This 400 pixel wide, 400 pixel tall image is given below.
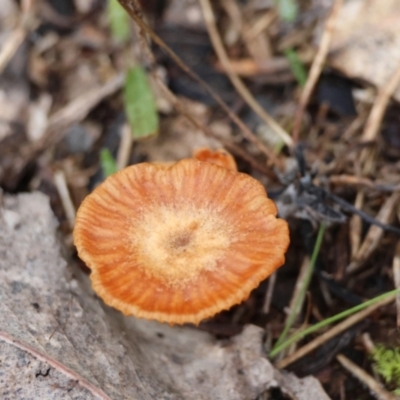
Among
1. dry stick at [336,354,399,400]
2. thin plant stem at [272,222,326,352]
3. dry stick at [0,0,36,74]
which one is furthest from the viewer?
dry stick at [0,0,36,74]

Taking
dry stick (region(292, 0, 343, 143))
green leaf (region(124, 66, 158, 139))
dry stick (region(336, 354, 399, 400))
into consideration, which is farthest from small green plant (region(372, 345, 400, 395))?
green leaf (region(124, 66, 158, 139))

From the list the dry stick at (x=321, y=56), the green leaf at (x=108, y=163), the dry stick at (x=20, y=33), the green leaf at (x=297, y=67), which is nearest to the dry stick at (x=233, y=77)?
the dry stick at (x=321, y=56)

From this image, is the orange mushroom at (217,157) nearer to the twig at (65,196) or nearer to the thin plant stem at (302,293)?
the thin plant stem at (302,293)

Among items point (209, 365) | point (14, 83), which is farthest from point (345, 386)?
point (14, 83)

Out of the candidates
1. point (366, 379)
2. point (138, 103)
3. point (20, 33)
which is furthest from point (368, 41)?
point (20, 33)

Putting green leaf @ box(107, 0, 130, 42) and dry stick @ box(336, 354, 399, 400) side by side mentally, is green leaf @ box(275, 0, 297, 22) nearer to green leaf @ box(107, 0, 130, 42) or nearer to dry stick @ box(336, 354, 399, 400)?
green leaf @ box(107, 0, 130, 42)

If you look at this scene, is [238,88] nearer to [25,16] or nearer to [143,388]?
[25,16]
